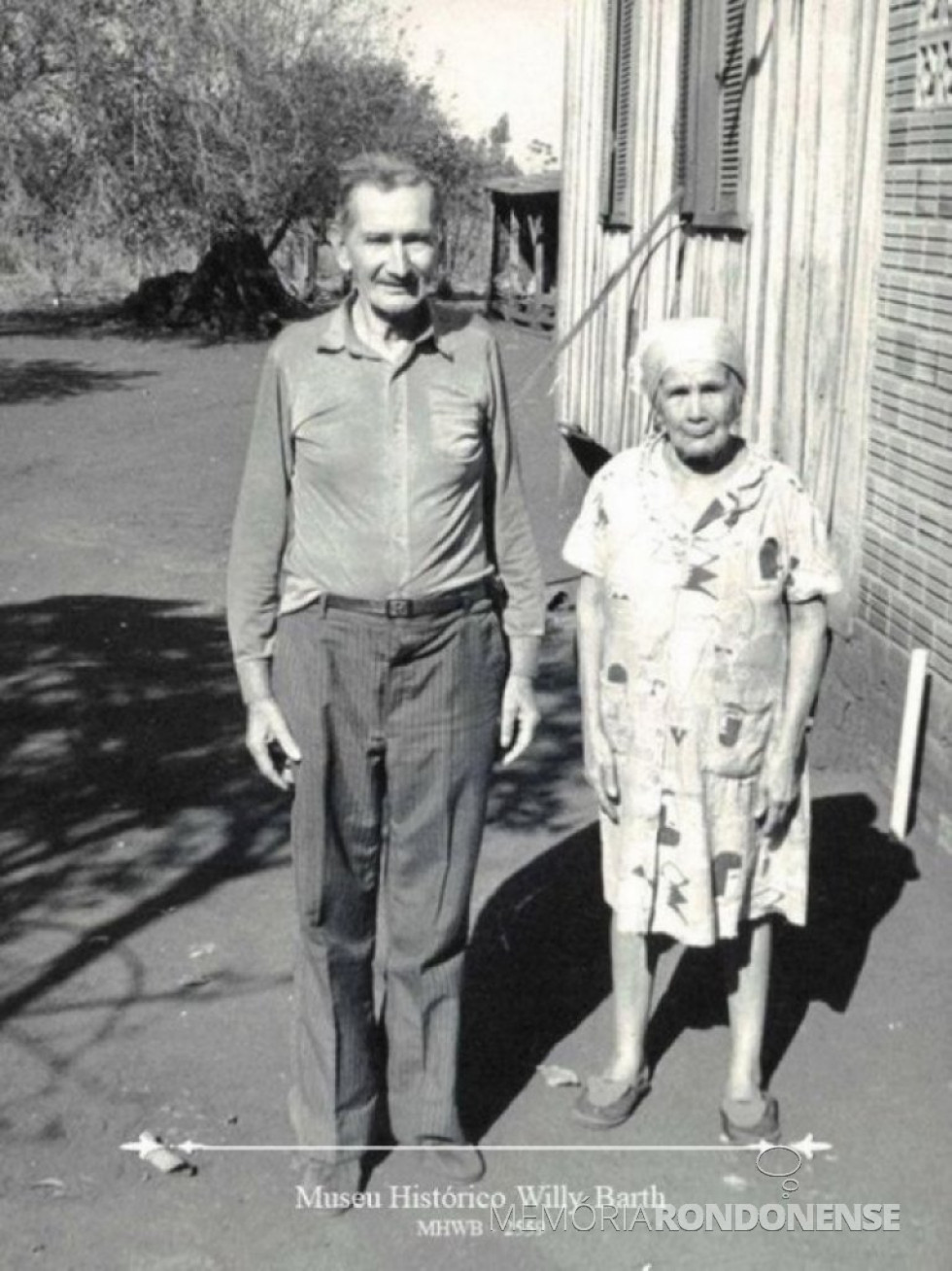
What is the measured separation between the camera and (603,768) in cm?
423

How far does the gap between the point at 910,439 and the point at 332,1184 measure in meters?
3.67

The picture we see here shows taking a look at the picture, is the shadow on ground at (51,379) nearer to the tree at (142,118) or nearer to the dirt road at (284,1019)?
the tree at (142,118)

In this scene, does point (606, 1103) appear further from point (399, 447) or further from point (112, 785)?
point (112, 785)

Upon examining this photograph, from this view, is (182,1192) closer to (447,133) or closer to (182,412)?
(182,412)

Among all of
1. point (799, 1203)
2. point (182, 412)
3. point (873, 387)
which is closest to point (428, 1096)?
point (799, 1203)

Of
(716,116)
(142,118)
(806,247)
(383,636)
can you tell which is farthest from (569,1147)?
(142,118)

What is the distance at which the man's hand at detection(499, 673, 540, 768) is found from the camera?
158 inches

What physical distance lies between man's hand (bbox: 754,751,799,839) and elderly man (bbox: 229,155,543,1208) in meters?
0.53

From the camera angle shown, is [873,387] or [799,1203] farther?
[873,387]

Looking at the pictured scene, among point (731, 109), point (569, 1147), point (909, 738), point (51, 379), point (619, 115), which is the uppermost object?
point (731, 109)

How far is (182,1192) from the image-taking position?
4.19 m

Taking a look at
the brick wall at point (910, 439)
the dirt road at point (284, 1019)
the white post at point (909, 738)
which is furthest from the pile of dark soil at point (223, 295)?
the white post at point (909, 738)

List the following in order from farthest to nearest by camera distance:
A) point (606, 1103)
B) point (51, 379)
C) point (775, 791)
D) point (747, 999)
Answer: point (51, 379) → point (606, 1103) → point (747, 999) → point (775, 791)

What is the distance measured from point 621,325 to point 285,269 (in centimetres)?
3302
